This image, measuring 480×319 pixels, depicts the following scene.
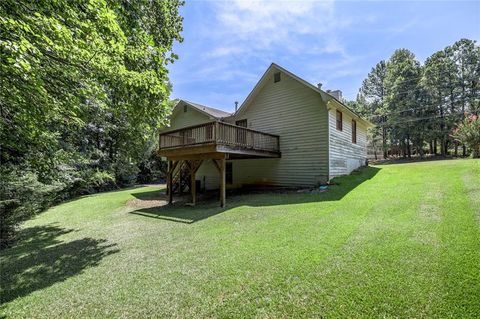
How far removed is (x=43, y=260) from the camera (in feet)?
17.7

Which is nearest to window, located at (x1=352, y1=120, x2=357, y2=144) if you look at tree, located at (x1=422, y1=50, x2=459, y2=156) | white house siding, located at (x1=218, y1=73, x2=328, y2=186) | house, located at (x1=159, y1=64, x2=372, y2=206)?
house, located at (x1=159, y1=64, x2=372, y2=206)

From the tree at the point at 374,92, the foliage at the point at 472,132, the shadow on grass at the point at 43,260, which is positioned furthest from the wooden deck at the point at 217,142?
the tree at the point at 374,92

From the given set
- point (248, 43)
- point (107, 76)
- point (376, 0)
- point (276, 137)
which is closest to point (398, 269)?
point (107, 76)

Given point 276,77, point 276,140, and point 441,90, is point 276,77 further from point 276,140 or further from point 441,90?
point 441,90

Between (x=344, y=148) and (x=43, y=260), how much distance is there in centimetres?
1374

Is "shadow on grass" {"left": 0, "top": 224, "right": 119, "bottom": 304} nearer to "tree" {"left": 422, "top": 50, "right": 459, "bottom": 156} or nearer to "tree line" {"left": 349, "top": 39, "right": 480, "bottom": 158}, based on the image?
"tree line" {"left": 349, "top": 39, "right": 480, "bottom": 158}

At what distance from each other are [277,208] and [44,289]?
6.36m

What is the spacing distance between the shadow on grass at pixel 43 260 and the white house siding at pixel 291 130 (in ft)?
30.1

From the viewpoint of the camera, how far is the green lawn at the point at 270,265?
3.04 m

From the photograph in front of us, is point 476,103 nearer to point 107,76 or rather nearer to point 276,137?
point 276,137

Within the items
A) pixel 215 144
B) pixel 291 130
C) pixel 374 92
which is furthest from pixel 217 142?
pixel 374 92

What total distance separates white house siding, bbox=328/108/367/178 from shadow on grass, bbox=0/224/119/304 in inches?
405

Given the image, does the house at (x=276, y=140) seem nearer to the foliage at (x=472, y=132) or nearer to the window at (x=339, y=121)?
the window at (x=339, y=121)

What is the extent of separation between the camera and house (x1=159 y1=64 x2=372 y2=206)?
33.9ft
